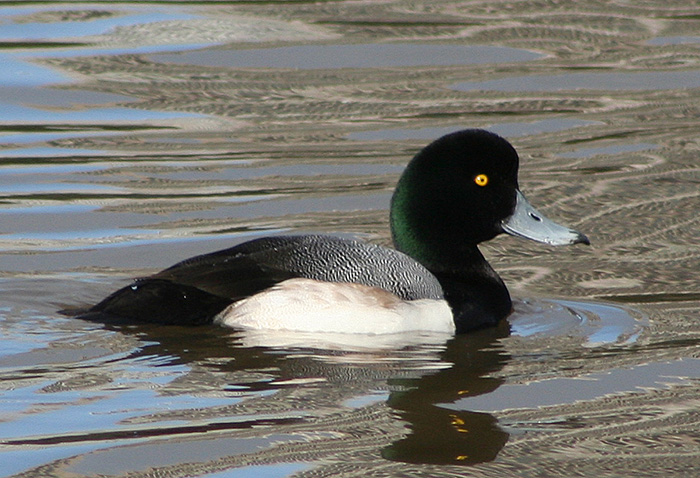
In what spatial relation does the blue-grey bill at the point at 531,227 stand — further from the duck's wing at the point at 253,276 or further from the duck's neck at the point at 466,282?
the duck's wing at the point at 253,276

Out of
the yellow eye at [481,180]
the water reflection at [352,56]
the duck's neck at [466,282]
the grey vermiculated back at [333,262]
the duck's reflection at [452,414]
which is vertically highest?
the water reflection at [352,56]

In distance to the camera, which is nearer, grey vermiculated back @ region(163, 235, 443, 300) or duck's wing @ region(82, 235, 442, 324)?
duck's wing @ region(82, 235, 442, 324)

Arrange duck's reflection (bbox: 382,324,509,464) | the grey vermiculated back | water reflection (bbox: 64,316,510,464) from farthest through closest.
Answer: the grey vermiculated back, water reflection (bbox: 64,316,510,464), duck's reflection (bbox: 382,324,509,464)

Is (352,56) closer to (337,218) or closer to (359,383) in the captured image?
(337,218)

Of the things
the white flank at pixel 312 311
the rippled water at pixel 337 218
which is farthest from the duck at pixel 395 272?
the rippled water at pixel 337 218

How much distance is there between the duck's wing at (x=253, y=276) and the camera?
6.43 meters

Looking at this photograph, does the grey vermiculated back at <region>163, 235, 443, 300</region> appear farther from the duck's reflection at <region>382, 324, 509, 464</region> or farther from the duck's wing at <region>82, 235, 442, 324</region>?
the duck's reflection at <region>382, 324, 509, 464</region>

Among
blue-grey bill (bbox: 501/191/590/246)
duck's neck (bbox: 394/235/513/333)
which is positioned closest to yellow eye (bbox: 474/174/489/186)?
blue-grey bill (bbox: 501/191/590/246)

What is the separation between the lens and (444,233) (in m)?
7.20

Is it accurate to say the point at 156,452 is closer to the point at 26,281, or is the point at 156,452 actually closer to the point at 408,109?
the point at 26,281

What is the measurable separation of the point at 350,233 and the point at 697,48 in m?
6.67

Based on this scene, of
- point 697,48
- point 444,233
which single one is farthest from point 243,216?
point 697,48

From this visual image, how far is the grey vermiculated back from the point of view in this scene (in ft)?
21.5

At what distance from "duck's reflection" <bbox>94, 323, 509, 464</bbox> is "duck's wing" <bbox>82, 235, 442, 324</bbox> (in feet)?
0.39
